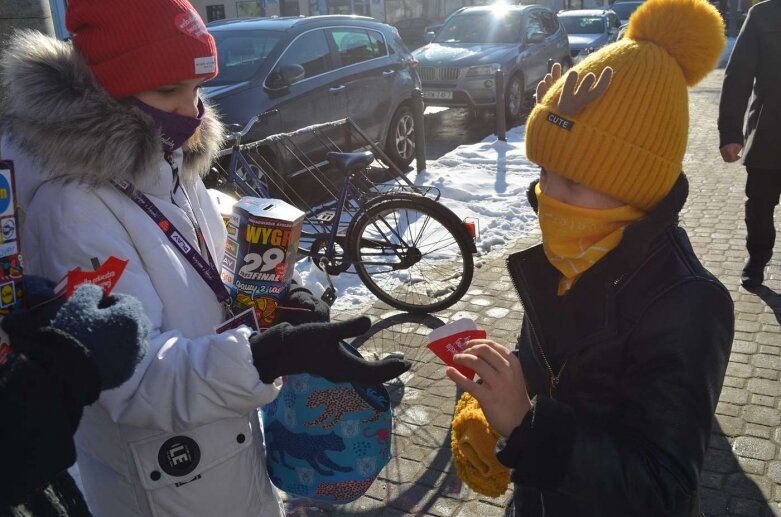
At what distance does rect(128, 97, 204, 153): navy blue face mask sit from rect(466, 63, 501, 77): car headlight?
423 inches

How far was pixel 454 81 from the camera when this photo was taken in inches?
478

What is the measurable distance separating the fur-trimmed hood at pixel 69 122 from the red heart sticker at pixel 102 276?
295mm

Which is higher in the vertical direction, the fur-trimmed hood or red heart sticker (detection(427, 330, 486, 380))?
the fur-trimmed hood

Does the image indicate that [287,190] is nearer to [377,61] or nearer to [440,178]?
[440,178]

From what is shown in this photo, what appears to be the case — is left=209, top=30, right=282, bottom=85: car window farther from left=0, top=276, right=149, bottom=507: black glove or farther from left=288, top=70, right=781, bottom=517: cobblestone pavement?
left=0, top=276, right=149, bottom=507: black glove

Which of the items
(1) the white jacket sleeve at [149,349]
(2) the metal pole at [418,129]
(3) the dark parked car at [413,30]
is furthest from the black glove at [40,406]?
(3) the dark parked car at [413,30]

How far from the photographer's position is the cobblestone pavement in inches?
119

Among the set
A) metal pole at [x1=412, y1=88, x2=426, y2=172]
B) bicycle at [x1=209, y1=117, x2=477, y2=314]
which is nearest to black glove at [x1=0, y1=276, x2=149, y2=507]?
bicycle at [x1=209, y1=117, x2=477, y2=314]

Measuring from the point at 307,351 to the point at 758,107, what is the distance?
4514mm

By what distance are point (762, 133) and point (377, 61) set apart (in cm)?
547

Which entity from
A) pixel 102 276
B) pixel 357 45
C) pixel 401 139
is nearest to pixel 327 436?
pixel 102 276

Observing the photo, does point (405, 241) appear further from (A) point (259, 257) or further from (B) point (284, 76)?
(B) point (284, 76)

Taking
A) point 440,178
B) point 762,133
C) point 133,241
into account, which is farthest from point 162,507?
point 440,178

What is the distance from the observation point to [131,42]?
170 centimetres
